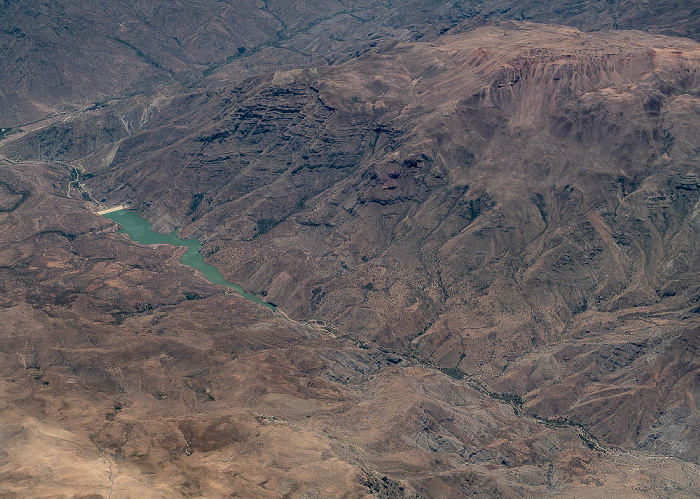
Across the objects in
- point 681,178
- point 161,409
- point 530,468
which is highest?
point 681,178

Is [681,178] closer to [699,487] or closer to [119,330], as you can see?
[699,487]

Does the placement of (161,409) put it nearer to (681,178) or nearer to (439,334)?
(439,334)

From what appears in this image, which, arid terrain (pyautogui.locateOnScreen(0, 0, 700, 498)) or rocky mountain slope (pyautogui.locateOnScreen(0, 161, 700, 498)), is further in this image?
arid terrain (pyautogui.locateOnScreen(0, 0, 700, 498))

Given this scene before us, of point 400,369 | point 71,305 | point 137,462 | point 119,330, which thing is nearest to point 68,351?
point 119,330

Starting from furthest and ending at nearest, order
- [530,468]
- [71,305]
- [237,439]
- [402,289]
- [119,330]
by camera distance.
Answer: [402,289] → [71,305] → [119,330] → [530,468] → [237,439]

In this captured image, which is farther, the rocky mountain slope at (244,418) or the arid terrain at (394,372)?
the arid terrain at (394,372)

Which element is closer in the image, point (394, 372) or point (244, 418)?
point (244, 418)

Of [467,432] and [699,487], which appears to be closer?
[699,487]

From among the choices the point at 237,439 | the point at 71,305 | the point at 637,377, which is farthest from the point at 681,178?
the point at 71,305

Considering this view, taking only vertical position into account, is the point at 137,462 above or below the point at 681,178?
below

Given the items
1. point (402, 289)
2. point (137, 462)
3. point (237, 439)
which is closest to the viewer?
point (137, 462)

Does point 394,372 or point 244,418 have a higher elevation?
point 244,418
